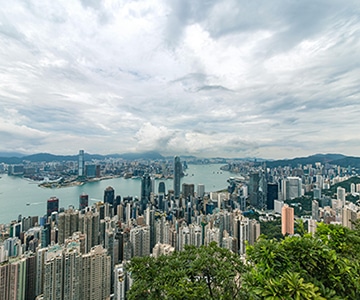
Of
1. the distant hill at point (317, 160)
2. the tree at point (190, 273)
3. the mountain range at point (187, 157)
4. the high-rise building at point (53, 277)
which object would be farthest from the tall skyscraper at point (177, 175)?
the tree at point (190, 273)

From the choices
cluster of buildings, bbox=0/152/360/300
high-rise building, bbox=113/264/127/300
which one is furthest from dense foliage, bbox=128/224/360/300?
high-rise building, bbox=113/264/127/300

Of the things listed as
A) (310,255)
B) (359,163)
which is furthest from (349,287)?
(359,163)

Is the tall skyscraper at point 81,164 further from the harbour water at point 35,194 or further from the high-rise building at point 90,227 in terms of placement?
the high-rise building at point 90,227

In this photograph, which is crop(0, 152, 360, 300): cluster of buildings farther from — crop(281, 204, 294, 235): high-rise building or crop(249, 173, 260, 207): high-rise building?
crop(249, 173, 260, 207): high-rise building

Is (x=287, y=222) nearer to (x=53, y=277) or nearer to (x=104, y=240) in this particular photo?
(x=104, y=240)

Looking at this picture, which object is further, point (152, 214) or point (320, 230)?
point (152, 214)

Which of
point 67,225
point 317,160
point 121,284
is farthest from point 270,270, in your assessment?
point 317,160

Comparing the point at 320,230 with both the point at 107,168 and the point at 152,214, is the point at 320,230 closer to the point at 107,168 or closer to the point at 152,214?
the point at 152,214

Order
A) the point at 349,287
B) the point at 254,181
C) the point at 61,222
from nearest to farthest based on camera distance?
the point at 349,287 < the point at 61,222 < the point at 254,181
